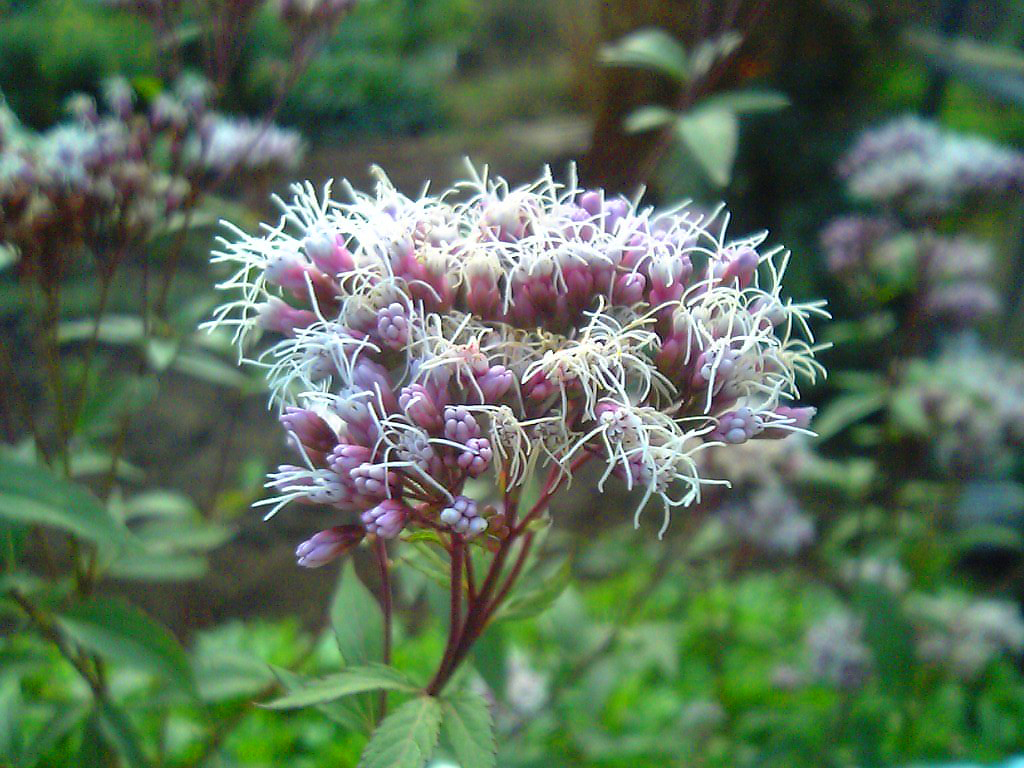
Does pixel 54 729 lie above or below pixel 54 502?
below

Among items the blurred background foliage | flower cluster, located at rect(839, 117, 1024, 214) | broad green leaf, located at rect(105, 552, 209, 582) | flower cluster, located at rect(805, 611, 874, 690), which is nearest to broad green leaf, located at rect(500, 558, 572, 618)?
the blurred background foliage

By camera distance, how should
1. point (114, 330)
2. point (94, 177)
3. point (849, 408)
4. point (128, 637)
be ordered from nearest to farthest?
point (128, 637)
point (94, 177)
point (114, 330)
point (849, 408)

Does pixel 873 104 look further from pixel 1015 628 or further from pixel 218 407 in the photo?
pixel 218 407

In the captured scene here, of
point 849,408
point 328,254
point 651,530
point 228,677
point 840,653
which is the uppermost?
point 328,254

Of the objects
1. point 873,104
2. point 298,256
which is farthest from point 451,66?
point 298,256

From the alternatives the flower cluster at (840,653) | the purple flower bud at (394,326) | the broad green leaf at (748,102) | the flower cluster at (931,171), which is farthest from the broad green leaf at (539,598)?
the flower cluster at (931,171)

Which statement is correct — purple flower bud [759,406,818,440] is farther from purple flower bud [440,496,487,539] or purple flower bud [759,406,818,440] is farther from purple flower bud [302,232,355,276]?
purple flower bud [302,232,355,276]

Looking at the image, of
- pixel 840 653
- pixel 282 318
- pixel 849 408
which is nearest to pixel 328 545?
pixel 282 318

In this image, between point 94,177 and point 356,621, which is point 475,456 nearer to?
point 356,621
